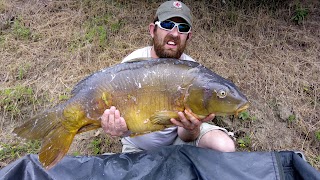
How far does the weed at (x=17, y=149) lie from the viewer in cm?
326

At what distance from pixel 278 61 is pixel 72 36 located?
8.92ft

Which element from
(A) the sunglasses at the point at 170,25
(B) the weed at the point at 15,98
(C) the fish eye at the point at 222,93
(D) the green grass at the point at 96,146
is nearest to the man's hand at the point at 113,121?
(C) the fish eye at the point at 222,93

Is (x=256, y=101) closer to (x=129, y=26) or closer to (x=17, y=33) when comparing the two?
(x=129, y=26)

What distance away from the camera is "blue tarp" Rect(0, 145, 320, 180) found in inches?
87.0

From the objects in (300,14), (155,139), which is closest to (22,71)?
(155,139)

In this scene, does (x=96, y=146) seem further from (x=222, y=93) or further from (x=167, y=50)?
(x=222, y=93)

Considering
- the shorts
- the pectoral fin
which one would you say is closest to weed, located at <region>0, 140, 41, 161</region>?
the shorts

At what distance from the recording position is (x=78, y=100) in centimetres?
204

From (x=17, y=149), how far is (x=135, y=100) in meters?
1.85

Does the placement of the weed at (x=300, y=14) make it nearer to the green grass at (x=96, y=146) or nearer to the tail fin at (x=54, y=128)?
the green grass at (x=96, y=146)

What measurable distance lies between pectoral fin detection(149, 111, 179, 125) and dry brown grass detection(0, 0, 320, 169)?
1.48 metres

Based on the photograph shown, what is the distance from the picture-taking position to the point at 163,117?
6.67 feet

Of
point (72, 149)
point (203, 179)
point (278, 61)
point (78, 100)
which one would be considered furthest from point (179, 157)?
point (278, 61)

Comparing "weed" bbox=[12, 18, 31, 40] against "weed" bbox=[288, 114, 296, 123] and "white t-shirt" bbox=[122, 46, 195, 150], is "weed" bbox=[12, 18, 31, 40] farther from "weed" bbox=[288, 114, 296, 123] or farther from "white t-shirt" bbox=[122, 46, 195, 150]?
"weed" bbox=[288, 114, 296, 123]
